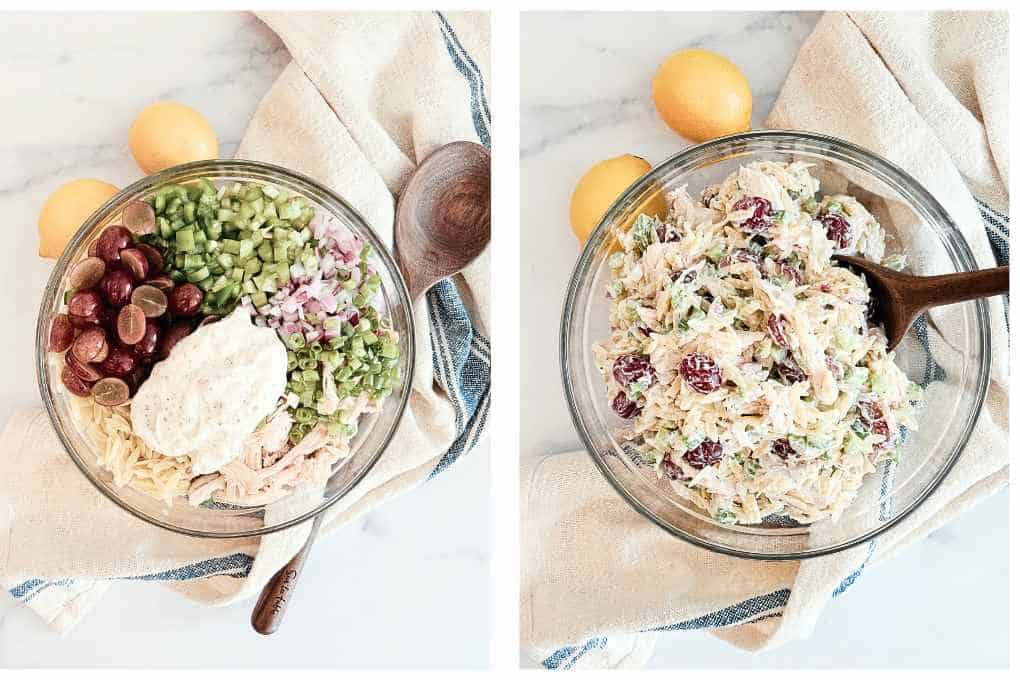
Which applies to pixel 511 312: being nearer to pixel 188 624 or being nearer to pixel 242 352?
pixel 242 352

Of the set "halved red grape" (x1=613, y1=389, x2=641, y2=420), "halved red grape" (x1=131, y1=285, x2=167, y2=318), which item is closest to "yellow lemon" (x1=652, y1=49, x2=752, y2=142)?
"halved red grape" (x1=613, y1=389, x2=641, y2=420)

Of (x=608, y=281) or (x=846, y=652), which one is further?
(x=846, y=652)

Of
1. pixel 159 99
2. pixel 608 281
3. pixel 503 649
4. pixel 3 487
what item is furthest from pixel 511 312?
pixel 3 487

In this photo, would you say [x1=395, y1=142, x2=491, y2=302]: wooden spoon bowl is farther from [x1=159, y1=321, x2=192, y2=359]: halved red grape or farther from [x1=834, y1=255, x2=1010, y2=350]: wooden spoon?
[x1=834, y1=255, x2=1010, y2=350]: wooden spoon

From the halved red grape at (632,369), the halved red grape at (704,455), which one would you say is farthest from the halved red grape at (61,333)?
the halved red grape at (704,455)

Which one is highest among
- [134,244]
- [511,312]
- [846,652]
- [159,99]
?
[159,99]

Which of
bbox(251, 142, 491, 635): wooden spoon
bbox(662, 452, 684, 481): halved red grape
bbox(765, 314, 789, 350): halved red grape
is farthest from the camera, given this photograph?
bbox(251, 142, 491, 635): wooden spoon

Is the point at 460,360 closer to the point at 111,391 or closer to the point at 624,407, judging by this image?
the point at 624,407
